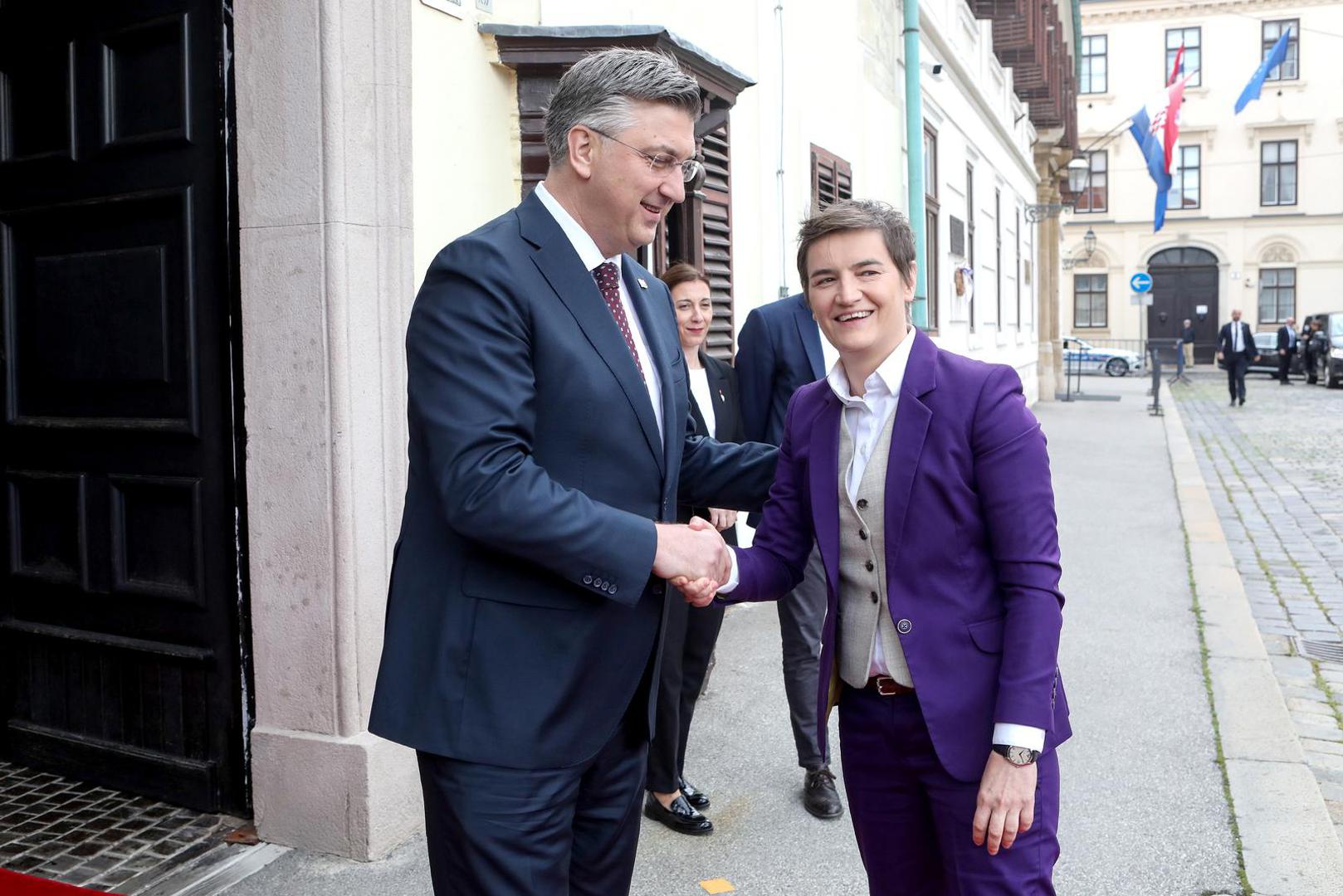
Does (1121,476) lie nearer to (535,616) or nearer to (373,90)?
(373,90)

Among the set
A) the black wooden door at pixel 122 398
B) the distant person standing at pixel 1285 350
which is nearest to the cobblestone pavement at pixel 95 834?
the black wooden door at pixel 122 398

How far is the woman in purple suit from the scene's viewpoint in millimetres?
2205

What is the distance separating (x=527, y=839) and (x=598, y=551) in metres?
0.55

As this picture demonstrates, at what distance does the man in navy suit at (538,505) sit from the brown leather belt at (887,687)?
44 cm

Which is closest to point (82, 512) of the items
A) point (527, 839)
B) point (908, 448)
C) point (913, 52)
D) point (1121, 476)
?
point (527, 839)

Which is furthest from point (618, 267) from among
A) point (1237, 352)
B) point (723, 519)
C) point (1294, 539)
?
point (1237, 352)

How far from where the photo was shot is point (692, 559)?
2.16 metres

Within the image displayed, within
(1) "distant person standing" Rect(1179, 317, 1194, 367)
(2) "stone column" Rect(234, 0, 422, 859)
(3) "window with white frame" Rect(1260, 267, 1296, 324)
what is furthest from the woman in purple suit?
(3) "window with white frame" Rect(1260, 267, 1296, 324)

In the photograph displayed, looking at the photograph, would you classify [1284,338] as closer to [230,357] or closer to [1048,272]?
[1048,272]

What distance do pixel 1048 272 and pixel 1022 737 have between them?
28.7 metres

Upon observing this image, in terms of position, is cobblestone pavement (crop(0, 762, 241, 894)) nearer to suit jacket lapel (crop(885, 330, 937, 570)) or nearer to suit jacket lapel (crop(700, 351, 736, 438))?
suit jacket lapel (crop(700, 351, 736, 438))

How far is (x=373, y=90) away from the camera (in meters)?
3.80

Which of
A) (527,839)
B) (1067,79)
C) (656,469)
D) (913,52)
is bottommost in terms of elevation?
(527,839)

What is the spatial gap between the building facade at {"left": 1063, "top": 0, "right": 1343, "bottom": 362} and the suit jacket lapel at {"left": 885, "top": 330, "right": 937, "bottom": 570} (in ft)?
141
